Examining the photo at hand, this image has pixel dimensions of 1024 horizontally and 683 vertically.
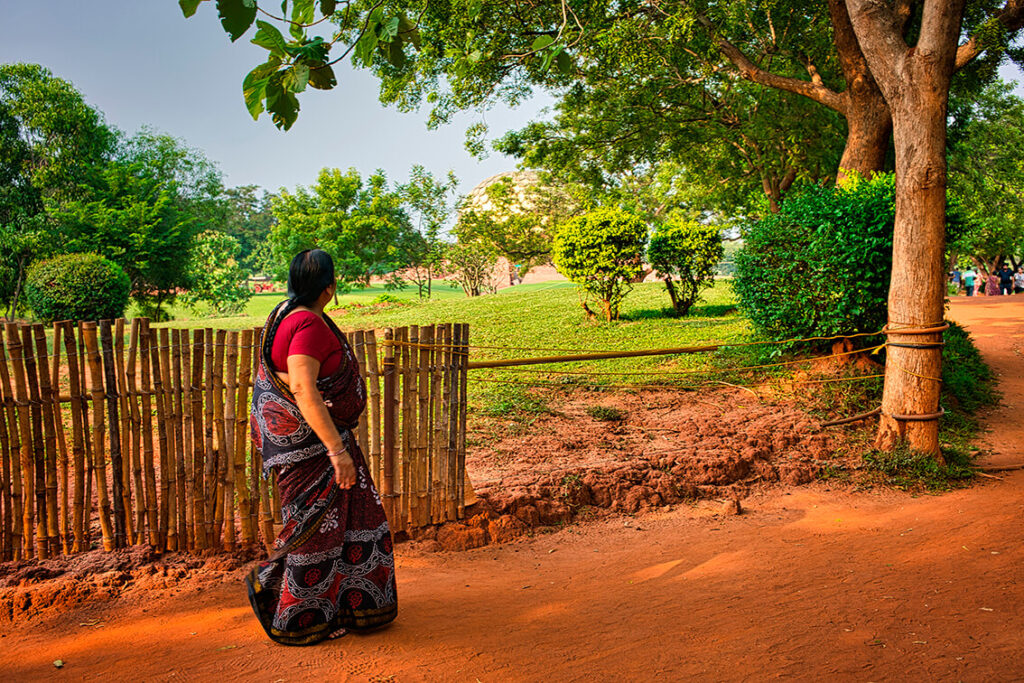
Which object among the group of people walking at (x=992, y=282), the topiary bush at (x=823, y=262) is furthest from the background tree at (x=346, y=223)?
the group of people walking at (x=992, y=282)

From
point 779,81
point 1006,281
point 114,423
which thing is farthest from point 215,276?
point 1006,281

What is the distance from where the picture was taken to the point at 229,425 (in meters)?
4.12

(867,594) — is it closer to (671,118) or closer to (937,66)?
(937,66)

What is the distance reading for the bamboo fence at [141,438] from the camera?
3.93 m

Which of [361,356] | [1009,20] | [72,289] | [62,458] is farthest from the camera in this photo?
[72,289]

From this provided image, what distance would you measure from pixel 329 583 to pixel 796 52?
43.0 feet

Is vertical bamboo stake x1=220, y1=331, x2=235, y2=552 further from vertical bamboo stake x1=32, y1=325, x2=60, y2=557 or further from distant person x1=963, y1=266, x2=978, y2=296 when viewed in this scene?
distant person x1=963, y1=266, x2=978, y2=296

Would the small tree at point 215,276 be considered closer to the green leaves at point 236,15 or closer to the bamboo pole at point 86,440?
the bamboo pole at point 86,440

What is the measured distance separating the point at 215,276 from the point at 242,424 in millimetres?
24271

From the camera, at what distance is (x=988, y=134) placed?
29062 millimetres

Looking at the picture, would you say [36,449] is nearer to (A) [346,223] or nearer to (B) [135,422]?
(B) [135,422]

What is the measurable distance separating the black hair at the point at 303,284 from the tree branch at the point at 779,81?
9655mm

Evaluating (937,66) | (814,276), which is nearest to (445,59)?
(814,276)

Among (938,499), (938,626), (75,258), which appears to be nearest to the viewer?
(938,626)
